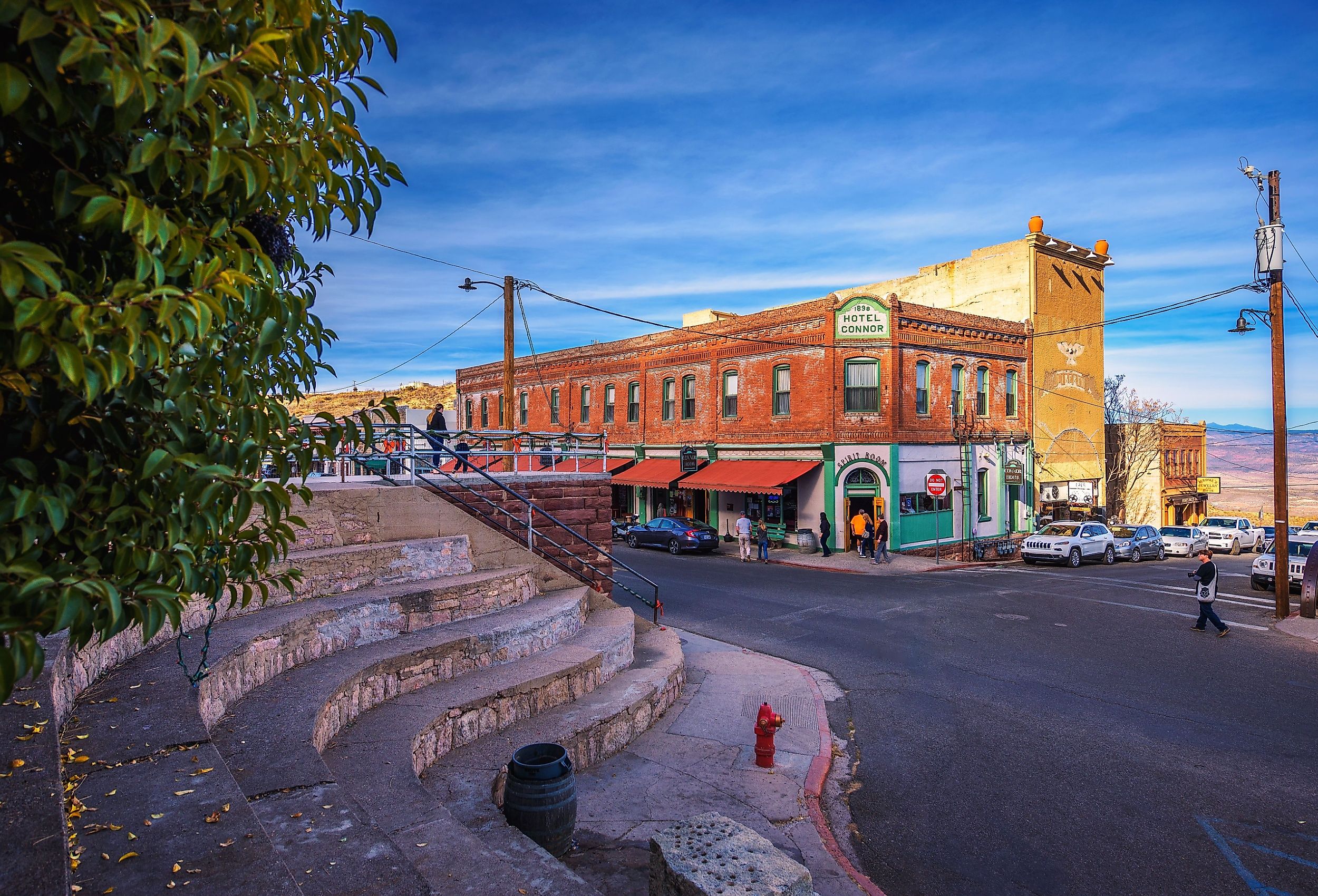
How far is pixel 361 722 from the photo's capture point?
6730mm

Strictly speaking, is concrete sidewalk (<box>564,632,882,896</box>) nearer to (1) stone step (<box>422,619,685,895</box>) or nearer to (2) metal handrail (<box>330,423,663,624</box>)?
(1) stone step (<box>422,619,685,895</box>)

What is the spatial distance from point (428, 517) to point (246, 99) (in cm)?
931

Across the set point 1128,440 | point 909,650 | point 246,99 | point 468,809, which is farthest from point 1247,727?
point 1128,440

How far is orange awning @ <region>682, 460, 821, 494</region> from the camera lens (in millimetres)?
27812

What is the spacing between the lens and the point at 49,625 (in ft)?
6.24

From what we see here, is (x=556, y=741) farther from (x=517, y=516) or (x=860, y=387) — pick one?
(x=860, y=387)

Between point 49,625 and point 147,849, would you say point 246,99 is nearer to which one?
point 49,625

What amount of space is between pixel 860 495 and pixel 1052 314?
14468 millimetres

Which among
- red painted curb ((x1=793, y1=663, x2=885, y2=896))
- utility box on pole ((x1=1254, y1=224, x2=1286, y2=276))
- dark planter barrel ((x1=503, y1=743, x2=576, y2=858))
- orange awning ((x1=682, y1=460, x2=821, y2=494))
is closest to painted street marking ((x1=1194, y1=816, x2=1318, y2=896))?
red painted curb ((x1=793, y1=663, x2=885, y2=896))

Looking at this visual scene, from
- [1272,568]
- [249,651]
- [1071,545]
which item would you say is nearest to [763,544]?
[1071,545]

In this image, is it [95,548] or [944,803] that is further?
[944,803]

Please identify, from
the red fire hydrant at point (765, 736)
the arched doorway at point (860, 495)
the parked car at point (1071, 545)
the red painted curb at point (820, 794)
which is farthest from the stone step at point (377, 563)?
the parked car at point (1071, 545)

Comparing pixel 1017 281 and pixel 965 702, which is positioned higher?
pixel 1017 281

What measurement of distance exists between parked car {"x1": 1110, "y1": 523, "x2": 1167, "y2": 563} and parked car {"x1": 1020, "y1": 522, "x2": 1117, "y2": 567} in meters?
0.60
